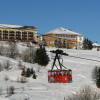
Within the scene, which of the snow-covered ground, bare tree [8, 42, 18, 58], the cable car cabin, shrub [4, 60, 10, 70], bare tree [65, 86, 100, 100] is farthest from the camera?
bare tree [8, 42, 18, 58]

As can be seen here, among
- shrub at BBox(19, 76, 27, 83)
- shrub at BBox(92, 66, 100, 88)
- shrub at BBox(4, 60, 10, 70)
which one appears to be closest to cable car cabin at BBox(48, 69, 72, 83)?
shrub at BBox(19, 76, 27, 83)

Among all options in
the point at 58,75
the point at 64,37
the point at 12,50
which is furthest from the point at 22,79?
the point at 64,37

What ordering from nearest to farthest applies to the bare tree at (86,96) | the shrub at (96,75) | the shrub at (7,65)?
the bare tree at (86,96) → the shrub at (96,75) → the shrub at (7,65)

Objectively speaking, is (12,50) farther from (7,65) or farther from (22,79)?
(22,79)

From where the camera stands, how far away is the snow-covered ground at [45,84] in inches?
1577

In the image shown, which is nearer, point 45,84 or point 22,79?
point 45,84

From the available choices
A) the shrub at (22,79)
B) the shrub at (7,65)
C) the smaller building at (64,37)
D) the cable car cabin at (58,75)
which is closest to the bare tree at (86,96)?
the cable car cabin at (58,75)

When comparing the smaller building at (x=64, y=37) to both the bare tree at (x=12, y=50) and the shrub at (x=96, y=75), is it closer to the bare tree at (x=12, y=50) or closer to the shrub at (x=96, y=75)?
the bare tree at (x=12, y=50)

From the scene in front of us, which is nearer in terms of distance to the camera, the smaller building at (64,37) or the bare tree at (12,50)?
the bare tree at (12,50)

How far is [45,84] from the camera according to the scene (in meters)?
51.4

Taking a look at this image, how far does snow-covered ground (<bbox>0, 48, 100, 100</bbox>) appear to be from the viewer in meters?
40.1

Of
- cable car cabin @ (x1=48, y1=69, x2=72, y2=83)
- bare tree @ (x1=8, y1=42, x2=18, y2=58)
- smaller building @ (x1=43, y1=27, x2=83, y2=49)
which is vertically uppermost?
smaller building @ (x1=43, y1=27, x2=83, y2=49)

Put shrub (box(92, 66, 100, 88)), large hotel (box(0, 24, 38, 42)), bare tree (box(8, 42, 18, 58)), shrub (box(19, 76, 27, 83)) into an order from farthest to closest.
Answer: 1. large hotel (box(0, 24, 38, 42))
2. bare tree (box(8, 42, 18, 58))
3. shrub (box(92, 66, 100, 88))
4. shrub (box(19, 76, 27, 83))

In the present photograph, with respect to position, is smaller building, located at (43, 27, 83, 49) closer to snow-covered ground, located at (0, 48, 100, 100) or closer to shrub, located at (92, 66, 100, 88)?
snow-covered ground, located at (0, 48, 100, 100)
